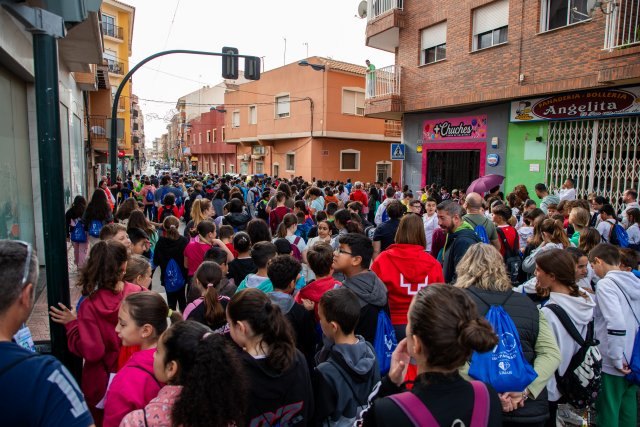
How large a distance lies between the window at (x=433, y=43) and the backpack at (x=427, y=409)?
15.3 m

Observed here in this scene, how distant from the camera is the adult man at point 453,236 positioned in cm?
482

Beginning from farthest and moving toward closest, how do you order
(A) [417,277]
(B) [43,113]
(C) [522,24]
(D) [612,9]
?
(C) [522,24] < (D) [612,9] < (A) [417,277] < (B) [43,113]

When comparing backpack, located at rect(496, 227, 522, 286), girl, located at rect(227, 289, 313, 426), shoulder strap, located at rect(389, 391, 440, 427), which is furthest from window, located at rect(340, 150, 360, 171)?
shoulder strap, located at rect(389, 391, 440, 427)

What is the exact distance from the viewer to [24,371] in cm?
150

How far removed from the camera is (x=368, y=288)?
3389 millimetres

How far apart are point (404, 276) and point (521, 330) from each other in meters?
1.21

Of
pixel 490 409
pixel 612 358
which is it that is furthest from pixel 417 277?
pixel 490 409

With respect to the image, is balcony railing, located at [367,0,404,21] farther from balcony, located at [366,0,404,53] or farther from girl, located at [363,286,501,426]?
girl, located at [363,286,501,426]

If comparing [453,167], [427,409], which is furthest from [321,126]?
[427,409]

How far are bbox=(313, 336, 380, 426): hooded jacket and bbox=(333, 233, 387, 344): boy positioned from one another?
594mm

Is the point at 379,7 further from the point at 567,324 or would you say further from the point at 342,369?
the point at 342,369

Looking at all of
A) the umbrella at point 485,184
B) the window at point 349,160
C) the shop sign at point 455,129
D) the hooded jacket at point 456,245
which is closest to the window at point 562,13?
the shop sign at point 455,129

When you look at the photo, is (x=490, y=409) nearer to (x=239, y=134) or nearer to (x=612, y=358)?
(x=612, y=358)

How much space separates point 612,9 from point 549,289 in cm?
986
